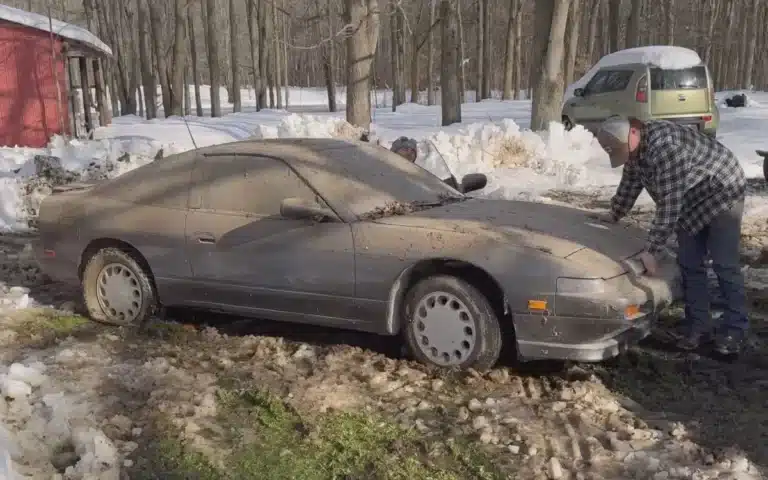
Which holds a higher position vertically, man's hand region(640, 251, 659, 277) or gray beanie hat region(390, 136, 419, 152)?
gray beanie hat region(390, 136, 419, 152)

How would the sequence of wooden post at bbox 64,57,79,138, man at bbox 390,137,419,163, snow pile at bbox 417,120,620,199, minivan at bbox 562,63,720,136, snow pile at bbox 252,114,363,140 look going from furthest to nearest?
1. wooden post at bbox 64,57,79,138
2. minivan at bbox 562,63,720,136
3. snow pile at bbox 252,114,363,140
4. snow pile at bbox 417,120,620,199
5. man at bbox 390,137,419,163

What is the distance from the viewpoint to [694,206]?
15.6 feet

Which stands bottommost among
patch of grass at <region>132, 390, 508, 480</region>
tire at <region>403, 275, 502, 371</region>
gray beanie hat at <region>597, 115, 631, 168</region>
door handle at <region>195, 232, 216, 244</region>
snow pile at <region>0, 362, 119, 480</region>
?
patch of grass at <region>132, 390, 508, 480</region>

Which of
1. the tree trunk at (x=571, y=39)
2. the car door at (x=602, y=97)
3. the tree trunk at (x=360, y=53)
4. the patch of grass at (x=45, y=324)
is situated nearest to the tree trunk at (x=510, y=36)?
the tree trunk at (x=571, y=39)

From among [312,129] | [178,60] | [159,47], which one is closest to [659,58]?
[312,129]

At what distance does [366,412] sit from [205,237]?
1938 mm

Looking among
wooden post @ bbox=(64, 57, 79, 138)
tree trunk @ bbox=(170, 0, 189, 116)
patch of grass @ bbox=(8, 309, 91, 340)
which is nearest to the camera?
patch of grass @ bbox=(8, 309, 91, 340)

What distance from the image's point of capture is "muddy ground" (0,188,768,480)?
11.3ft

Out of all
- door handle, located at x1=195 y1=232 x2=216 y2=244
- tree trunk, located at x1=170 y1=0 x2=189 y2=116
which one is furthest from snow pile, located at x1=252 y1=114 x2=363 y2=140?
tree trunk, located at x1=170 y1=0 x2=189 y2=116

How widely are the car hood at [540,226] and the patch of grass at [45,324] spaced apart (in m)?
2.68

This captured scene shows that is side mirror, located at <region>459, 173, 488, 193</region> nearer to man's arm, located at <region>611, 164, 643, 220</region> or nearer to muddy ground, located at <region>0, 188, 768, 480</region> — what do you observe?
man's arm, located at <region>611, 164, 643, 220</region>

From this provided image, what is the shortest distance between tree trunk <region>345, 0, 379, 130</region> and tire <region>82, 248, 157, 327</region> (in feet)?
30.2

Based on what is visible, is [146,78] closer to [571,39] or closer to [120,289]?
[571,39]

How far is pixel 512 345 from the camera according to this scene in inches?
178
